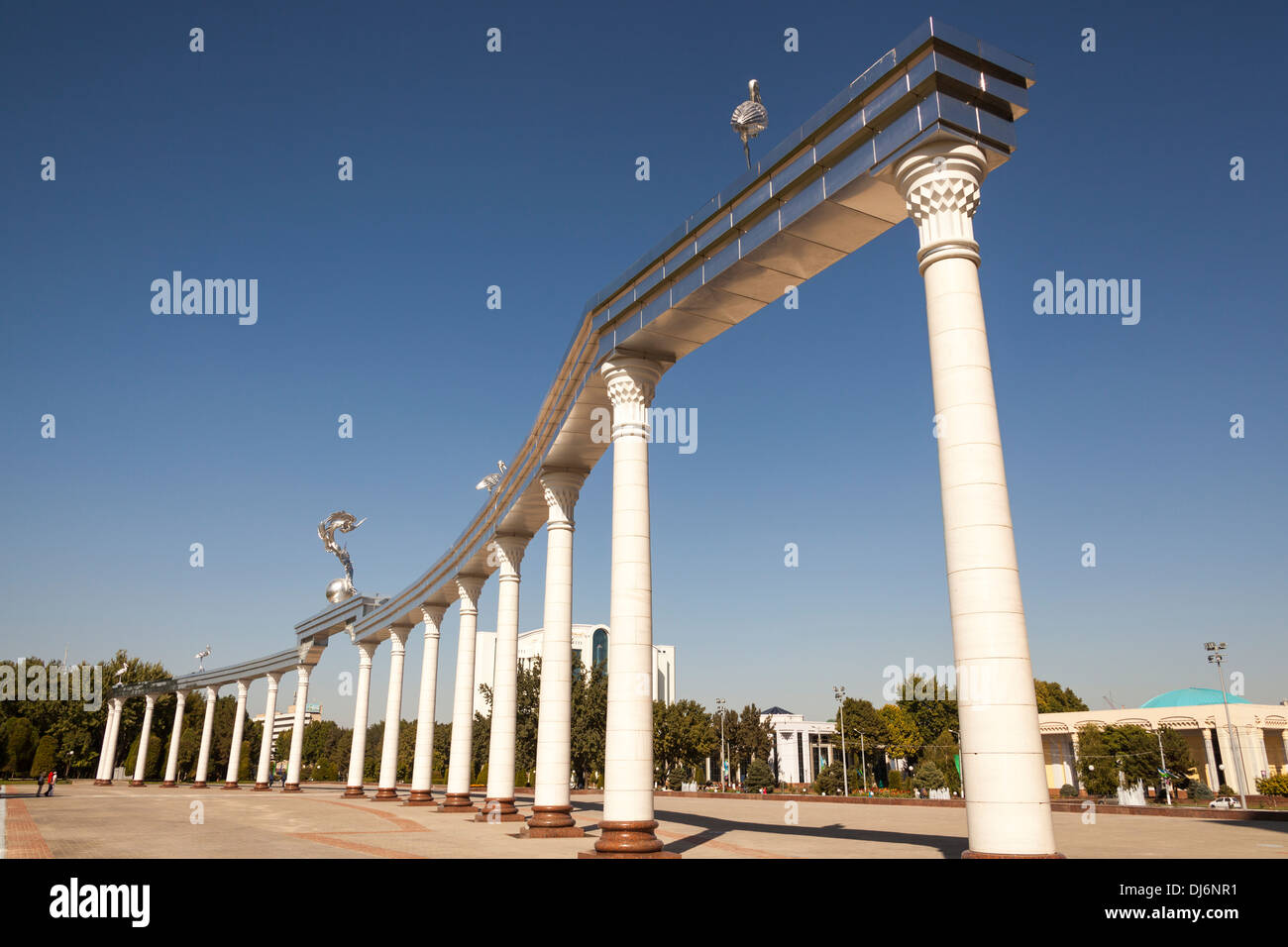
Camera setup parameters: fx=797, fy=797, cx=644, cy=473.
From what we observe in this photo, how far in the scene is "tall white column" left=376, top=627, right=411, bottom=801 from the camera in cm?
4278

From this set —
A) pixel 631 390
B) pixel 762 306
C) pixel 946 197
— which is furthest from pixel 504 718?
pixel 946 197

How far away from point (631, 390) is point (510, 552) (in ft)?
41.3

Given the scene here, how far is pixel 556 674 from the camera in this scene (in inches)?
900

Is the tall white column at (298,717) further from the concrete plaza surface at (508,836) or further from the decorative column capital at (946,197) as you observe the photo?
the decorative column capital at (946,197)

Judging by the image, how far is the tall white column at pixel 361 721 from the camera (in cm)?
4881

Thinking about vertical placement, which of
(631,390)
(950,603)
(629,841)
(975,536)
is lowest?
(629,841)

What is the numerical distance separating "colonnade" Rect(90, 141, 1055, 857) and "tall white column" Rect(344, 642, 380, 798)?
17390 millimetres

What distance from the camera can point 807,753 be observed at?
399ft

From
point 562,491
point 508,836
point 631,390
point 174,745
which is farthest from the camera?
point 174,745

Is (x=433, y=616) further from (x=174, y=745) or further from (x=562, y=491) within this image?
(x=174, y=745)

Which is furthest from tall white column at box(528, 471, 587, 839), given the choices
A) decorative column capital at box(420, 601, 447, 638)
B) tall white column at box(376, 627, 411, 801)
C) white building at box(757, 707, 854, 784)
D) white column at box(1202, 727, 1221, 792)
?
white building at box(757, 707, 854, 784)

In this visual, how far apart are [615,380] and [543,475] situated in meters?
5.98
